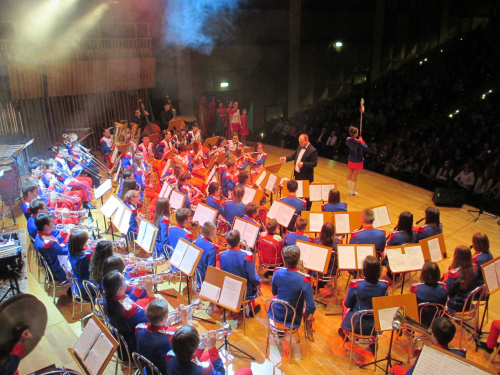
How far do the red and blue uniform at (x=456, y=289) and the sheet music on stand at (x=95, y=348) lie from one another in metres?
3.74

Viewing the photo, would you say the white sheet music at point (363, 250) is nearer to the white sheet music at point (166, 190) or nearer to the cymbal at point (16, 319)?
the white sheet music at point (166, 190)

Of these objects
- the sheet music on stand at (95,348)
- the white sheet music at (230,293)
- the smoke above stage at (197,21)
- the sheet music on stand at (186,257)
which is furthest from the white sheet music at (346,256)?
the smoke above stage at (197,21)

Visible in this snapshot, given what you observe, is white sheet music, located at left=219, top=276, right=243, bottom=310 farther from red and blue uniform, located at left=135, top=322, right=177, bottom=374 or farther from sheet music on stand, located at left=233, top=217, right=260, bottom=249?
sheet music on stand, located at left=233, top=217, right=260, bottom=249

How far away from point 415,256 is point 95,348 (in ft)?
12.3

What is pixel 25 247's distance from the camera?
260 inches

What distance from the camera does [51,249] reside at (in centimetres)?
521

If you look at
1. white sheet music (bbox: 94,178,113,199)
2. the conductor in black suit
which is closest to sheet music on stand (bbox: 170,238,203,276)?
white sheet music (bbox: 94,178,113,199)

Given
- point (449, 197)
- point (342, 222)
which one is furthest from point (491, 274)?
point (449, 197)

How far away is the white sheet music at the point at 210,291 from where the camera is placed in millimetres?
4355

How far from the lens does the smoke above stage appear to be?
14180 millimetres

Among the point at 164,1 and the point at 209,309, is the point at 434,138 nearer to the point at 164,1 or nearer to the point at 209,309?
the point at 209,309

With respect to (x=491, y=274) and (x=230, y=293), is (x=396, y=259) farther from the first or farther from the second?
(x=230, y=293)

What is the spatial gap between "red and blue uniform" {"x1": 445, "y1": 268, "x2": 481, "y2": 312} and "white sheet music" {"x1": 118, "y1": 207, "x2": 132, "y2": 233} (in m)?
4.22

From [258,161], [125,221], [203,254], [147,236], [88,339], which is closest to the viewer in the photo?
[88,339]
